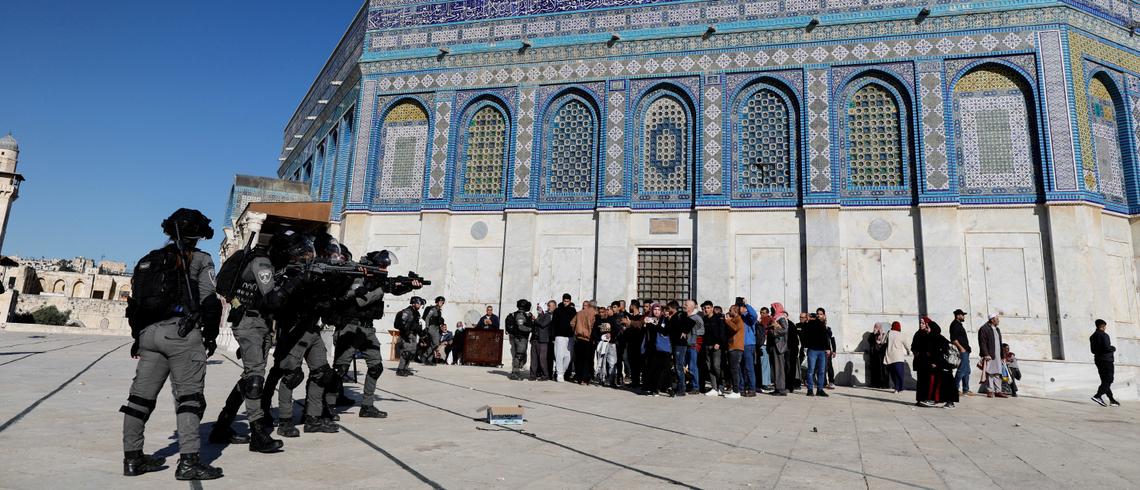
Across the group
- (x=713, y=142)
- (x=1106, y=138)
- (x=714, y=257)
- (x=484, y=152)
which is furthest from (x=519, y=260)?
(x=1106, y=138)

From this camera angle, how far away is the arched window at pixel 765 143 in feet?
51.6

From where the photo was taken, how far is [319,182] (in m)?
23.2

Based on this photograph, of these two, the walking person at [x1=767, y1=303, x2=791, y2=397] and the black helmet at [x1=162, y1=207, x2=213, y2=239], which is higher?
the black helmet at [x1=162, y1=207, x2=213, y2=239]

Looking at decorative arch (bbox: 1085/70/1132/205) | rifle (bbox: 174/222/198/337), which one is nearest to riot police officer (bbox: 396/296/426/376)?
rifle (bbox: 174/222/198/337)

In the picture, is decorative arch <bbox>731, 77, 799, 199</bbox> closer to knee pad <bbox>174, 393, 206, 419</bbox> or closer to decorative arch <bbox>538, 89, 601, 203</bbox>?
decorative arch <bbox>538, 89, 601, 203</bbox>

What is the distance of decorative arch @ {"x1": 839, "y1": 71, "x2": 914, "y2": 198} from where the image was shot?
49.5ft

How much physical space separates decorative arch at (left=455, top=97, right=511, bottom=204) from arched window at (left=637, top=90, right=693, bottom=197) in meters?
3.90

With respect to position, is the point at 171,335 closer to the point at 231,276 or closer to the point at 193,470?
the point at 193,470

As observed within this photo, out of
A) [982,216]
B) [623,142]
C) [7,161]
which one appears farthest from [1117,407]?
[7,161]

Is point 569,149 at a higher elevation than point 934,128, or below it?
below

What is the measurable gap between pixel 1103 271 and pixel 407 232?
1678 centimetres

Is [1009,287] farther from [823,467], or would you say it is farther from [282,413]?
[282,413]

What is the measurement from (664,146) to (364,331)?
1180 cm

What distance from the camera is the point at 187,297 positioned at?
4.05m
